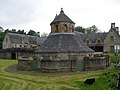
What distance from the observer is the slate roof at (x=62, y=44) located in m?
35.7

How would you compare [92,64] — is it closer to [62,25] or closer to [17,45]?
[62,25]

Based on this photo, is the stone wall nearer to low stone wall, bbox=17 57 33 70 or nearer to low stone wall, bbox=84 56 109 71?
low stone wall, bbox=84 56 109 71

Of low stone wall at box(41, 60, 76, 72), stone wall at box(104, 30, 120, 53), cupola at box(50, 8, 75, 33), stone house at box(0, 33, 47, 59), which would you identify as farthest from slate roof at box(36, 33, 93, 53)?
Answer: stone wall at box(104, 30, 120, 53)

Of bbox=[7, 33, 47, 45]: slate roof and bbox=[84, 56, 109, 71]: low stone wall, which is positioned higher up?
bbox=[7, 33, 47, 45]: slate roof

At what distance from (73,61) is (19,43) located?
161 ft

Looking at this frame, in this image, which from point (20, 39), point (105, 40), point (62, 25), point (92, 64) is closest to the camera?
point (92, 64)

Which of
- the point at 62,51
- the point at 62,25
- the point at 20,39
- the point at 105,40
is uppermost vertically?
the point at 62,25

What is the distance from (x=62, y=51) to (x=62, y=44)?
222 centimetres

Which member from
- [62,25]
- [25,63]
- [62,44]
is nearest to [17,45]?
[62,25]

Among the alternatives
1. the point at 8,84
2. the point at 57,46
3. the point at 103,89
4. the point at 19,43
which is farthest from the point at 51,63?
the point at 19,43

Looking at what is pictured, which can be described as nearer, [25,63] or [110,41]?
[25,63]

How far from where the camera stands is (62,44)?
36.8m

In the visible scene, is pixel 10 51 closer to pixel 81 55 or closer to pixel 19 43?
pixel 19 43

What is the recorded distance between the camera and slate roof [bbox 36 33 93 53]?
35.7 metres
